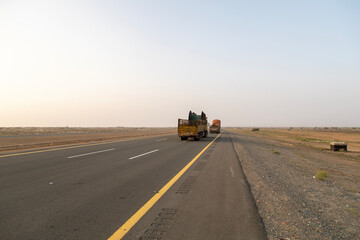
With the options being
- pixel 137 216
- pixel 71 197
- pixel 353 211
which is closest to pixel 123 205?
pixel 137 216

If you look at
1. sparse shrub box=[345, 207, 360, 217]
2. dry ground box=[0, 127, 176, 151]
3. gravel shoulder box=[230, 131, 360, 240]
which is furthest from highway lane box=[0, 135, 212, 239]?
dry ground box=[0, 127, 176, 151]

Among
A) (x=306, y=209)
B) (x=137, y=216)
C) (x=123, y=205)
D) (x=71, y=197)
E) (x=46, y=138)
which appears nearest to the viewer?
(x=137, y=216)

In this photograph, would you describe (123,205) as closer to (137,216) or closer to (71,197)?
(137,216)

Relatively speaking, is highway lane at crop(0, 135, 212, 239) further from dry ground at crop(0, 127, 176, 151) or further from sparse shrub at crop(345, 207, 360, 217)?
dry ground at crop(0, 127, 176, 151)

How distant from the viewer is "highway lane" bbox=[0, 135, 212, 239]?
9.83 feet

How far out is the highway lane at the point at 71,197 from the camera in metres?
3.00

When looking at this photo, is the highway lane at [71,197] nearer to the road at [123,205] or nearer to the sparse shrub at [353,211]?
the road at [123,205]

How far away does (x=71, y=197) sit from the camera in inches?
171

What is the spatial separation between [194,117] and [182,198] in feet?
71.9

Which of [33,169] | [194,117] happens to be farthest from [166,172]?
[194,117]

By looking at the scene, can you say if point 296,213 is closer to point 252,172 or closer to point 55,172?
point 252,172

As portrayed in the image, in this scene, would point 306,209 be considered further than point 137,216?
Yes

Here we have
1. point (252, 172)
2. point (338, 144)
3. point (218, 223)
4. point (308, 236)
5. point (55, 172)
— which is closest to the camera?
point (308, 236)

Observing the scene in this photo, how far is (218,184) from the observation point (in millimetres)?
5641
